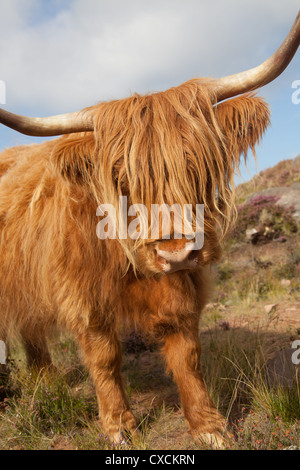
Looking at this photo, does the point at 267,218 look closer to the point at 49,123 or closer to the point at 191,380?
the point at 191,380

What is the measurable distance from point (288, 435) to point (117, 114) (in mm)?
1981

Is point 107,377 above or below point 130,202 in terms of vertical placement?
below

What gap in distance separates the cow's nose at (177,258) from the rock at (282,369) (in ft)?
4.44

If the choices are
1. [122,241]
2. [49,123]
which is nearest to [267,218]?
[122,241]

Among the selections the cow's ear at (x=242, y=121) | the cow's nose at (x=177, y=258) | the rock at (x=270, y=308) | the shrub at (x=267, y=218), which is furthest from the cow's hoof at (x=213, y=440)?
the shrub at (x=267, y=218)

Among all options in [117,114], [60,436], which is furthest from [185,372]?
[117,114]

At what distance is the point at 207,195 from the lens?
2.11 metres

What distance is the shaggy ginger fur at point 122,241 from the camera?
1.98m

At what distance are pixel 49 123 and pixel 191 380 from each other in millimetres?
1796

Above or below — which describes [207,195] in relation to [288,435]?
above

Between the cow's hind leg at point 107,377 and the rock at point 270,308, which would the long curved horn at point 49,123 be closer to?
the cow's hind leg at point 107,377

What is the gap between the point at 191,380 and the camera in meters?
2.57

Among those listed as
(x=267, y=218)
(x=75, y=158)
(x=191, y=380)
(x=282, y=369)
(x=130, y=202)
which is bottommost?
(x=282, y=369)
